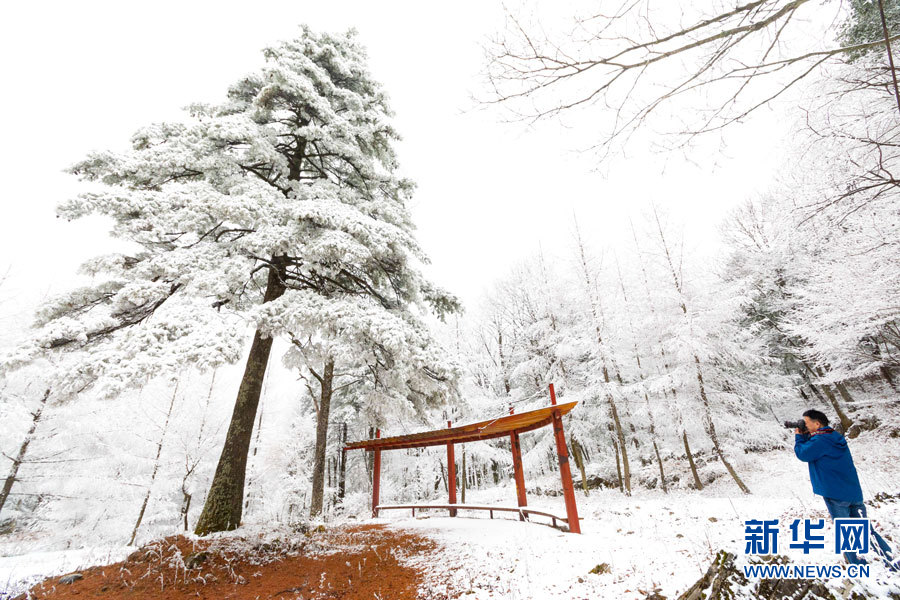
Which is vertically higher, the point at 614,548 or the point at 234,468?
the point at 234,468

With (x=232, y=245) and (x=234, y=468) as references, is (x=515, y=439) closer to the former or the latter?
(x=234, y=468)

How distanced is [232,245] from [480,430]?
6358 millimetres

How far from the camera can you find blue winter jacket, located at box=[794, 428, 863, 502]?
11.0ft

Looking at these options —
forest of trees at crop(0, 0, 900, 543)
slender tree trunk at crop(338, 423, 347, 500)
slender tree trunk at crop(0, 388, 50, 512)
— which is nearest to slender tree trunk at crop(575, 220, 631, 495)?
forest of trees at crop(0, 0, 900, 543)

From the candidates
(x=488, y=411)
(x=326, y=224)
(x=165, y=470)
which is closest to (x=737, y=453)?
(x=488, y=411)

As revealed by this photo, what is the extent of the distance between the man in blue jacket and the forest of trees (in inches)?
97.6

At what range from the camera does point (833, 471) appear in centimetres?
→ 343

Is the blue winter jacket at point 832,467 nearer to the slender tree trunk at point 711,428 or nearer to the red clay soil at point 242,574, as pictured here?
the red clay soil at point 242,574

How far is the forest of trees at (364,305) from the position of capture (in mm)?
4805

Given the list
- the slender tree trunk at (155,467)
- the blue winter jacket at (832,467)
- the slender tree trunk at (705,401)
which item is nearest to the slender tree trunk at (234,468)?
the blue winter jacket at (832,467)

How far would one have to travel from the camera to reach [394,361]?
259 inches

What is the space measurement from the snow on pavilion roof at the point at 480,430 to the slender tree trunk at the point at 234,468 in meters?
4.15

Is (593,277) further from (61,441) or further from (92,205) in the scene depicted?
(61,441)

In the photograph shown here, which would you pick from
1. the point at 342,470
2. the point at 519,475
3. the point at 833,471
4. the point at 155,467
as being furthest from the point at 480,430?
the point at 155,467
